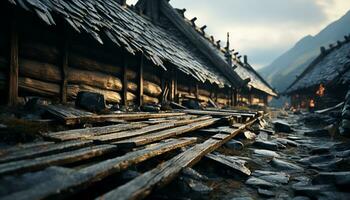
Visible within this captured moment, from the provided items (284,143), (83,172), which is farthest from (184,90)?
(83,172)

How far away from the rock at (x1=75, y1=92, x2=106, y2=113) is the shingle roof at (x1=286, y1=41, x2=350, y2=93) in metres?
14.4

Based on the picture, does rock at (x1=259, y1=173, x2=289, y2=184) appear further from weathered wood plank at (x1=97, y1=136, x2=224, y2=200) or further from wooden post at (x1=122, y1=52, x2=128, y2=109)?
wooden post at (x1=122, y1=52, x2=128, y2=109)

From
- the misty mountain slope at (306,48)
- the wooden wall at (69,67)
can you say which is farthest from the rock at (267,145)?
the misty mountain slope at (306,48)

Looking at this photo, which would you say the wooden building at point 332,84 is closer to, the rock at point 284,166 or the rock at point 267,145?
the rock at point 267,145

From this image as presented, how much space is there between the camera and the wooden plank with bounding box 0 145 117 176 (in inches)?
73.7

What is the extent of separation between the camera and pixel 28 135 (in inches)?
118

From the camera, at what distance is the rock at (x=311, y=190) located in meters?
2.81

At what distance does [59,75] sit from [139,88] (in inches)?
113

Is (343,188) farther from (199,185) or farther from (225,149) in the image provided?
(225,149)

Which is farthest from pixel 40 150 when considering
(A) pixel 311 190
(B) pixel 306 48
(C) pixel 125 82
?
(B) pixel 306 48

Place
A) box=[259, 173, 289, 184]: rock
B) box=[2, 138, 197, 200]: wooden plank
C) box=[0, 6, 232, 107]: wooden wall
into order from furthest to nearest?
box=[0, 6, 232, 107]: wooden wall
box=[259, 173, 289, 184]: rock
box=[2, 138, 197, 200]: wooden plank

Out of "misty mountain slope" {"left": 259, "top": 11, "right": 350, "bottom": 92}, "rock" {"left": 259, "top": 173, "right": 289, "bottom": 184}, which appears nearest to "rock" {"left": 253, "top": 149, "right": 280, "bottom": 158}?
"rock" {"left": 259, "top": 173, "right": 289, "bottom": 184}

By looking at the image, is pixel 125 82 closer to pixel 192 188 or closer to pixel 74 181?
pixel 192 188

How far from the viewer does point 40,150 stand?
239 centimetres
